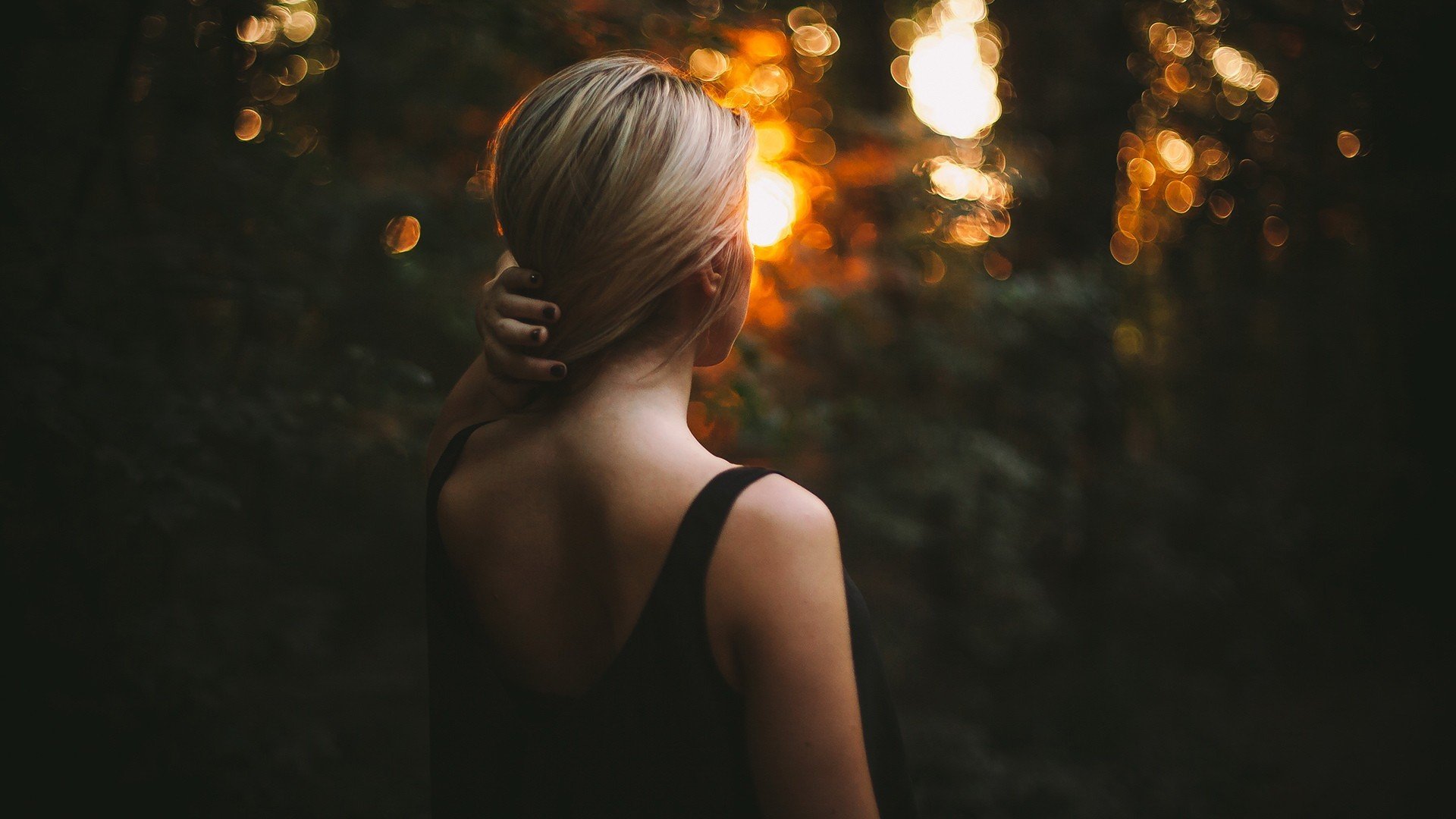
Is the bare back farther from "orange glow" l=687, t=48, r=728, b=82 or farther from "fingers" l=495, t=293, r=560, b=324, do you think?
"orange glow" l=687, t=48, r=728, b=82

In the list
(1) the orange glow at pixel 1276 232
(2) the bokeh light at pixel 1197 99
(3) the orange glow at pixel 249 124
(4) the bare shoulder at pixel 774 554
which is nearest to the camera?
(4) the bare shoulder at pixel 774 554

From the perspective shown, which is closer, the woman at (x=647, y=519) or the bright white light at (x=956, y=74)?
the woman at (x=647, y=519)

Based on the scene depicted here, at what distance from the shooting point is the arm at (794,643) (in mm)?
924

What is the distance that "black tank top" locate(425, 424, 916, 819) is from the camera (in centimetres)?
96

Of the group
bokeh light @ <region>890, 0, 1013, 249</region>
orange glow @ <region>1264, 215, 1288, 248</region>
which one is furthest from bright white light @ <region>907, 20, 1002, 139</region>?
orange glow @ <region>1264, 215, 1288, 248</region>

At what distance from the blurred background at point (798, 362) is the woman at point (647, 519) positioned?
0.21 meters

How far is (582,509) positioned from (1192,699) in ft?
18.9

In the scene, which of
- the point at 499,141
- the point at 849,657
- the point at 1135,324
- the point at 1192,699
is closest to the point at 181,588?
the point at 499,141

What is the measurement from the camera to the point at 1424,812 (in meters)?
4.99

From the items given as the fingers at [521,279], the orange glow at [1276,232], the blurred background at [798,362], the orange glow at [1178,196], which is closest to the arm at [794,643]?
the fingers at [521,279]

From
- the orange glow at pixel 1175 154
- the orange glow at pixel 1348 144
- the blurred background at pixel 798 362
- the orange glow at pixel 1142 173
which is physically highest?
the orange glow at pixel 1348 144

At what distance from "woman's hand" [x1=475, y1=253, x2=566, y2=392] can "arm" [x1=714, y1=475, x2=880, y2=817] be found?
0.31m

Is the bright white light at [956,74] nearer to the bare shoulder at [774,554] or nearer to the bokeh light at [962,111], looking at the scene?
the bokeh light at [962,111]

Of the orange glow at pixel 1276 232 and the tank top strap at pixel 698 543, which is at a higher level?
the orange glow at pixel 1276 232
